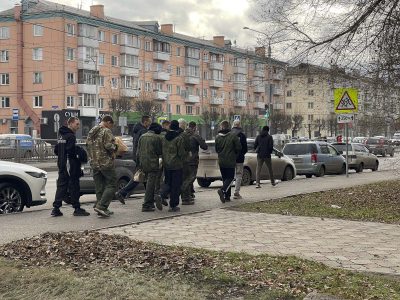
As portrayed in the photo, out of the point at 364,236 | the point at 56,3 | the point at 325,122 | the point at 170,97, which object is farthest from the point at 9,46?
the point at 364,236

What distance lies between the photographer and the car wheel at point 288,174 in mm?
20456

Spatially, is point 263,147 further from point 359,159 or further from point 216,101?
point 216,101

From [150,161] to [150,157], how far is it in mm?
80

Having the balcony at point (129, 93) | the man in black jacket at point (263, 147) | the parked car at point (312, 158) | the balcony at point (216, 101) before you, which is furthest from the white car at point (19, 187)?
the balcony at point (216, 101)

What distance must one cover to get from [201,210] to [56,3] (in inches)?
2399

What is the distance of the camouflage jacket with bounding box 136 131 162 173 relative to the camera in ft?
36.8

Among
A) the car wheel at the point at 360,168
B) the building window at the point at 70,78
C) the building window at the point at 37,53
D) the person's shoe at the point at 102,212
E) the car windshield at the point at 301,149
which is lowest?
the car wheel at the point at 360,168

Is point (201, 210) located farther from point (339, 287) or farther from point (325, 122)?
point (325, 122)

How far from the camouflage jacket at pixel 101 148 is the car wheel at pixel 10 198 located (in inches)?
79.7

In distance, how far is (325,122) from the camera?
300ft

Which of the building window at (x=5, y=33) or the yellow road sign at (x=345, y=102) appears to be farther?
the building window at (x=5, y=33)

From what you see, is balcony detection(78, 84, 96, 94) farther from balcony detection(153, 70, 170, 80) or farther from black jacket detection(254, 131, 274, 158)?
black jacket detection(254, 131, 274, 158)

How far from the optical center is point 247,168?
60.7 feet

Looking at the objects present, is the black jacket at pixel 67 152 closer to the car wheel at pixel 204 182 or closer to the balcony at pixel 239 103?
the car wheel at pixel 204 182
